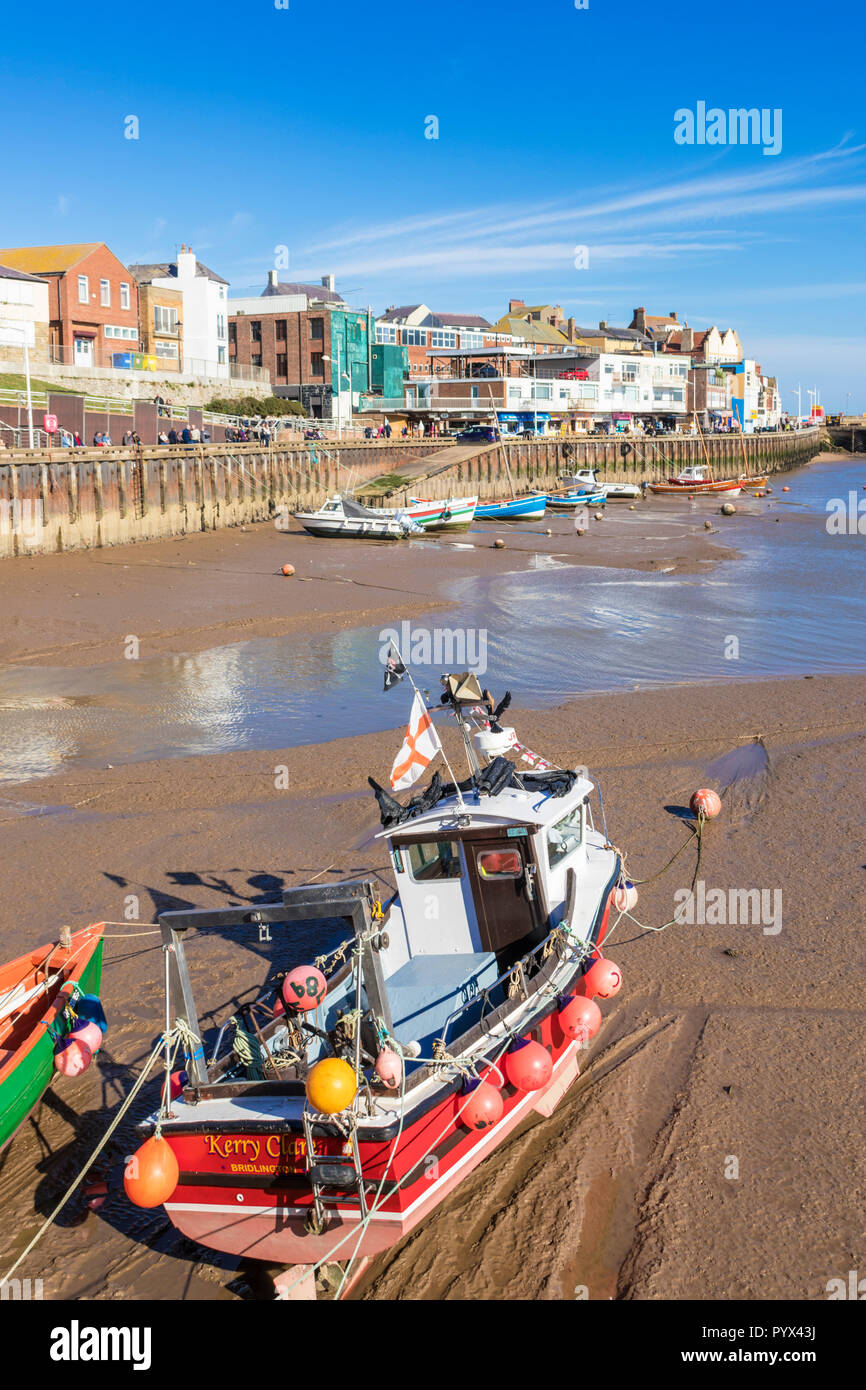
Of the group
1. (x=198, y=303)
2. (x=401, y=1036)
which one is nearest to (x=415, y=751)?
(x=401, y=1036)

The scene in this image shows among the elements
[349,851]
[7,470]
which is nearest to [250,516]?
[7,470]

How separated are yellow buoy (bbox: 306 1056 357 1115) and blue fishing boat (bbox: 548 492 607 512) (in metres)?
58.3

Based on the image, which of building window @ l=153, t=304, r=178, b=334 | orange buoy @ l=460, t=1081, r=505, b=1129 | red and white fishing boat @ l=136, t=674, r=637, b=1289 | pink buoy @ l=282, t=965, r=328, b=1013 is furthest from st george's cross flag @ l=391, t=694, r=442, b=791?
building window @ l=153, t=304, r=178, b=334

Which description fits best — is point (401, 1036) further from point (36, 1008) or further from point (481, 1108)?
point (36, 1008)

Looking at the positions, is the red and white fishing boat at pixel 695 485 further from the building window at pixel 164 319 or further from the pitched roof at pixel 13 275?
the pitched roof at pixel 13 275

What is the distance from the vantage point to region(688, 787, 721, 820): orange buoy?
48.6ft

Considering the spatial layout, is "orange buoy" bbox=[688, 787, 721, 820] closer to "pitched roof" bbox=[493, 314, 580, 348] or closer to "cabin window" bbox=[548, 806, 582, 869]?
"cabin window" bbox=[548, 806, 582, 869]

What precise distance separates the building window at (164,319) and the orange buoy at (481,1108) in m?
66.3

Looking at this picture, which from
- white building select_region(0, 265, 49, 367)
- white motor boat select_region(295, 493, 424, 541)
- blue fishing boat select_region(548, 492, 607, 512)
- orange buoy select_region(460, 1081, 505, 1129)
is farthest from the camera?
blue fishing boat select_region(548, 492, 607, 512)

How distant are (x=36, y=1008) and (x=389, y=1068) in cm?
375

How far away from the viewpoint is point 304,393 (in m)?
81.6

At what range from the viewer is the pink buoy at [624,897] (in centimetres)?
1134

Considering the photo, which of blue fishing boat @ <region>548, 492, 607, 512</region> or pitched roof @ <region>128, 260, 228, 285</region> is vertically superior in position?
pitched roof @ <region>128, 260, 228, 285</region>

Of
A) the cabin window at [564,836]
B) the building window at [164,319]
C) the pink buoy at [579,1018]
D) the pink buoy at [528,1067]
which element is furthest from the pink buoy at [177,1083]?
the building window at [164,319]
